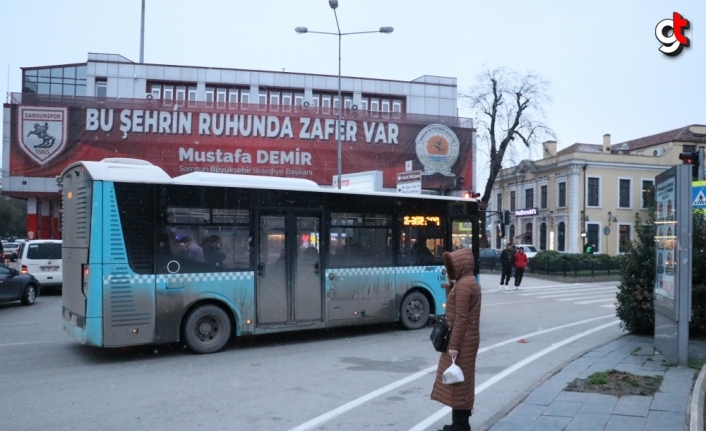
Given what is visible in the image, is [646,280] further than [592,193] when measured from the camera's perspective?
No

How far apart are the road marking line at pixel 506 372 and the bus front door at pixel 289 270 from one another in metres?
4.00

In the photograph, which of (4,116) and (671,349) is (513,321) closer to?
(671,349)

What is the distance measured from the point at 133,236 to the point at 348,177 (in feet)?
65.7

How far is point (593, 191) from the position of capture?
60.5 m

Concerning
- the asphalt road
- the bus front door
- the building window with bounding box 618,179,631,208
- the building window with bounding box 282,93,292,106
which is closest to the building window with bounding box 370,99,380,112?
the building window with bounding box 282,93,292,106

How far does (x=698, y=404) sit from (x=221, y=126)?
3779 cm

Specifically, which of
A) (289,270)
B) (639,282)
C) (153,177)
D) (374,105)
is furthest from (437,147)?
(153,177)

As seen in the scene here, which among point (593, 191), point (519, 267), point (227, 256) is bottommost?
point (519, 267)

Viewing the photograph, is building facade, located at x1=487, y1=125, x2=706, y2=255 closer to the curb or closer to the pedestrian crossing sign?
the pedestrian crossing sign

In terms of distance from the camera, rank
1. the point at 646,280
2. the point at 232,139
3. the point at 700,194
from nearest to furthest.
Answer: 1. the point at 646,280
2. the point at 700,194
3. the point at 232,139

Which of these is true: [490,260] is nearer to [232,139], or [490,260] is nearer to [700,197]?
[232,139]

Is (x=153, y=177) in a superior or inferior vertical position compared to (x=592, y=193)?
inferior

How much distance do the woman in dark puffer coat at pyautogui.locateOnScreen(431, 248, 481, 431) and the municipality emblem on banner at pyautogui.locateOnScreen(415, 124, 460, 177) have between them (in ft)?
126

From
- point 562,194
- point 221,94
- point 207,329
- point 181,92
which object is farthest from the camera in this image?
point 562,194
